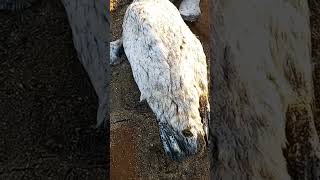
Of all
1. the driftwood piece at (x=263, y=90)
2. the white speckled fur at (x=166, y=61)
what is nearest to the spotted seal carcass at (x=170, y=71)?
the white speckled fur at (x=166, y=61)

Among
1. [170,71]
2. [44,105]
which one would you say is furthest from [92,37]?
[170,71]

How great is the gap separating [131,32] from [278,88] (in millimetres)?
552

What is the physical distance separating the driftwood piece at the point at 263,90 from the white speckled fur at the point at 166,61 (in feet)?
1.28

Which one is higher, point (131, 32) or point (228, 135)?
point (228, 135)

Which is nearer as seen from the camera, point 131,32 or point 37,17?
point 37,17

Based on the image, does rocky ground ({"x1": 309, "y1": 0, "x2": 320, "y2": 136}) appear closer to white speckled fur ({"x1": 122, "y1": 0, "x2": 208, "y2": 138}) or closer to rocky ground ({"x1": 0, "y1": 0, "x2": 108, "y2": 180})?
rocky ground ({"x1": 0, "y1": 0, "x2": 108, "y2": 180})

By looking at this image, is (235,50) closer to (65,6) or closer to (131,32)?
(65,6)

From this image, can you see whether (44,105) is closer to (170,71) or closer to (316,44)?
(316,44)

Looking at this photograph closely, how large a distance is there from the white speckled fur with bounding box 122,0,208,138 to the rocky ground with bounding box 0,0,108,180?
16.5 inches

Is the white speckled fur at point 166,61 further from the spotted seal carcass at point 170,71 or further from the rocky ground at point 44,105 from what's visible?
the rocky ground at point 44,105

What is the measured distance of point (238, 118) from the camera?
305 mm

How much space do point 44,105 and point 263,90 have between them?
127 mm

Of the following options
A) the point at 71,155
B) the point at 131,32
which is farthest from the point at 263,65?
the point at 131,32

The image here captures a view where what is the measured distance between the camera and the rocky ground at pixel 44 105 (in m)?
0.29
